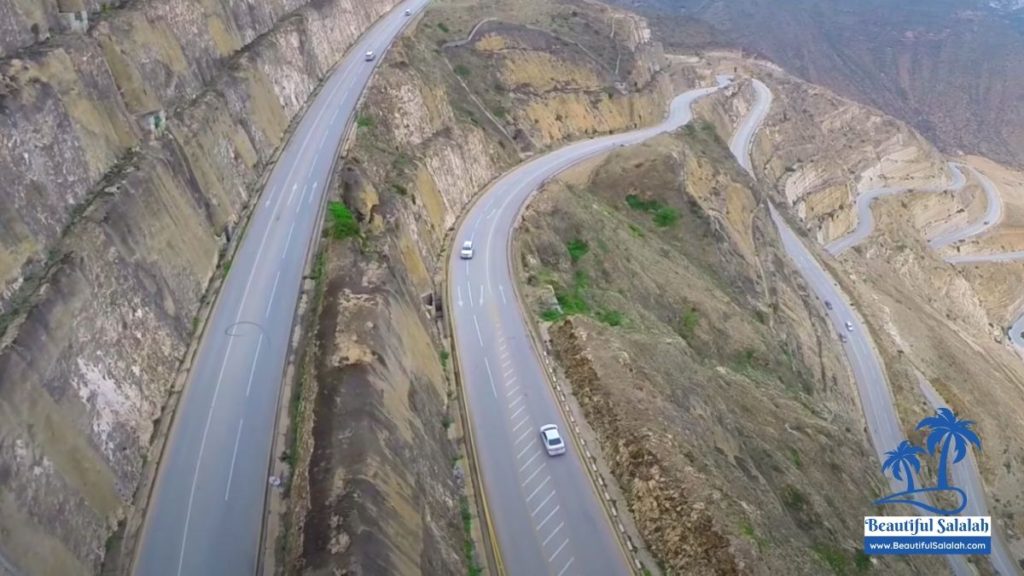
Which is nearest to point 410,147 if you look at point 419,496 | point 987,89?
point 419,496

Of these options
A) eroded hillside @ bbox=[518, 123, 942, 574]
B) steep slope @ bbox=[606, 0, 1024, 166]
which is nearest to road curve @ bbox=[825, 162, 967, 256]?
eroded hillside @ bbox=[518, 123, 942, 574]

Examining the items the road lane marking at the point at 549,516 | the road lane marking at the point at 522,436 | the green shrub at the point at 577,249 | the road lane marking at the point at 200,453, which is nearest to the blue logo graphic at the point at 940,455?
the green shrub at the point at 577,249

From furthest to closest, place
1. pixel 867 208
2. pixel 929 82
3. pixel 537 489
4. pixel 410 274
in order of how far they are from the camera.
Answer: pixel 929 82 < pixel 867 208 < pixel 410 274 < pixel 537 489

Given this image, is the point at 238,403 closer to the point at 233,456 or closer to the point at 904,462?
A: the point at 233,456

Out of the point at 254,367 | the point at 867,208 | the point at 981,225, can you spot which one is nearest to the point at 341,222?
the point at 254,367

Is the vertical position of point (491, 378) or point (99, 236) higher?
point (99, 236)

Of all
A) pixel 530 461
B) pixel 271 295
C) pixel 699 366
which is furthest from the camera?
pixel 699 366

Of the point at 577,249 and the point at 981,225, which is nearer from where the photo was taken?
the point at 577,249
